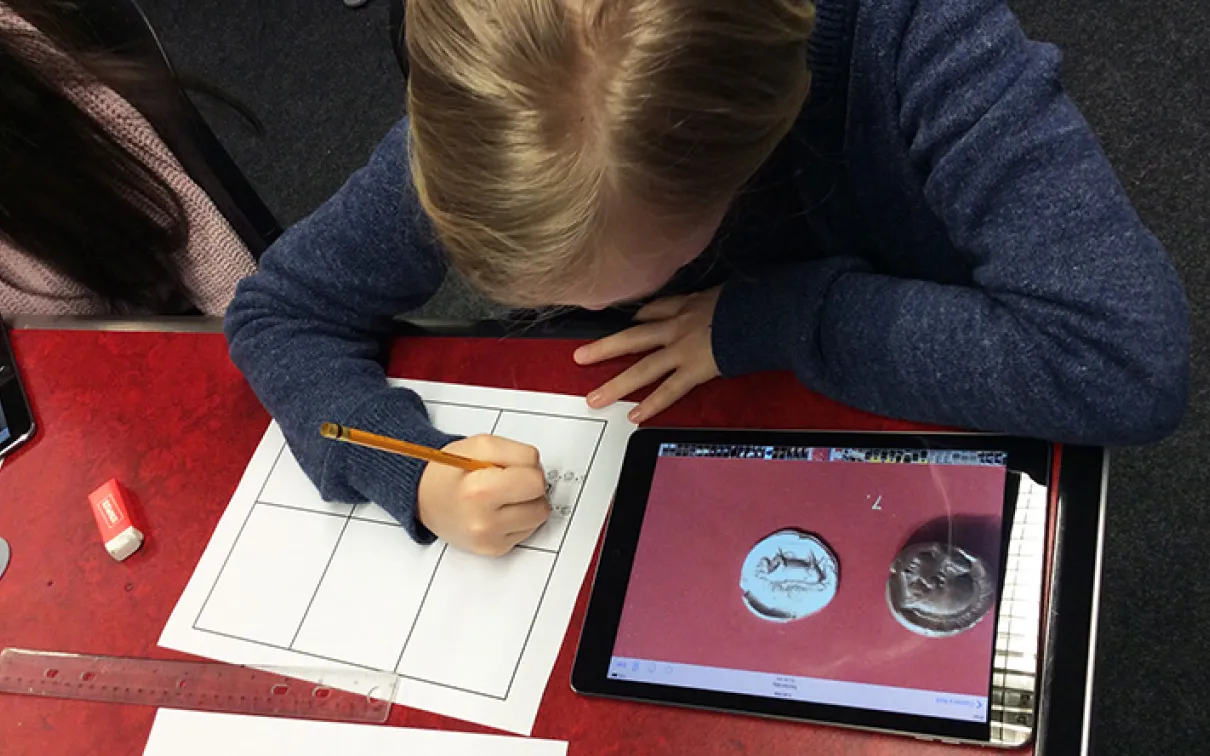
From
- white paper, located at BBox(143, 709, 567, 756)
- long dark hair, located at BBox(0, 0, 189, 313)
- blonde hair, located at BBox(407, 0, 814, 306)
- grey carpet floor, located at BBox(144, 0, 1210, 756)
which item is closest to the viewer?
blonde hair, located at BBox(407, 0, 814, 306)

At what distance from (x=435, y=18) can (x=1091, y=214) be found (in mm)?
389

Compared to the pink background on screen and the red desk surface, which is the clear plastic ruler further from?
the pink background on screen

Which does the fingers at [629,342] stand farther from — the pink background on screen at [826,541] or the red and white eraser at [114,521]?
the red and white eraser at [114,521]

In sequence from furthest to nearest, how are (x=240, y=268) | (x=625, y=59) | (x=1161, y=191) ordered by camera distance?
1. (x=1161, y=191)
2. (x=240, y=268)
3. (x=625, y=59)

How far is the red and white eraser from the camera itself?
78 cm

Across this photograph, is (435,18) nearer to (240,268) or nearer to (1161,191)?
(240,268)

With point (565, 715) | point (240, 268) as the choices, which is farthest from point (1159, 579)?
point (240, 268)

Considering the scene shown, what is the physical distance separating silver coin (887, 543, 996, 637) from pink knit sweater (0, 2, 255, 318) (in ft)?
2.42

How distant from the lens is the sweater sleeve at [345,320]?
0.75 meters

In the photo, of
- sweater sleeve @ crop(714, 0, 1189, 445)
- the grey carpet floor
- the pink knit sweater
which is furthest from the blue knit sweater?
the grey carpet floor

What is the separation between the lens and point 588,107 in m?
0.52

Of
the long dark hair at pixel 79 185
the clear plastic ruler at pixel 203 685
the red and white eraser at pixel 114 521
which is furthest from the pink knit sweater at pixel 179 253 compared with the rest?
the clear plastic ruler at pixel 203 685

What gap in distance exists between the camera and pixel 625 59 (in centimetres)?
51

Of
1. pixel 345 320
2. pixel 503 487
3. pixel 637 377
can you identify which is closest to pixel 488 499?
pixel 503 487
